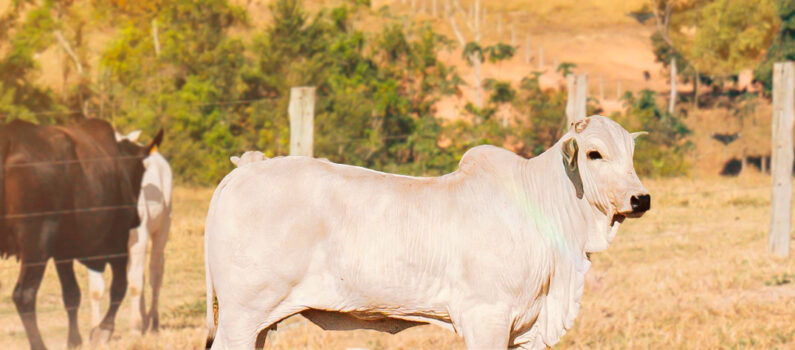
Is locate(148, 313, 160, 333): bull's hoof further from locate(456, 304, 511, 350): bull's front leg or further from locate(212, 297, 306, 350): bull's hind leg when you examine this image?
locate(456, 304, 511, 350): bull's front leg

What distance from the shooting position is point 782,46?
26828 mm

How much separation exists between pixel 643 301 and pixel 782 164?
290 centimetres

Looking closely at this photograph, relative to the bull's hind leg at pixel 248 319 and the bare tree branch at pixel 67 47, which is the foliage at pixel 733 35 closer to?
the bare tree branch at pixel 67 47

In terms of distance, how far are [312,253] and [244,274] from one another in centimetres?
25

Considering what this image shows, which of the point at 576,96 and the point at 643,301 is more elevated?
the point at 576,96

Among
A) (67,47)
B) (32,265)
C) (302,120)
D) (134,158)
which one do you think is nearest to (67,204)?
(32,265)

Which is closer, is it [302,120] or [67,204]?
[302,120]

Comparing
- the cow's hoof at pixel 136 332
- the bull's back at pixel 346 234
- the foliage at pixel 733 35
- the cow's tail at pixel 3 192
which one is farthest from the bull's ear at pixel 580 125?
the foliage at pixel 733 35

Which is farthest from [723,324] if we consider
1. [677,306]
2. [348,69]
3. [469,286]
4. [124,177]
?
[348,69]

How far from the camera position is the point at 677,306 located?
7.79 meters

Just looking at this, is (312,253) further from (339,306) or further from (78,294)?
(78,294)

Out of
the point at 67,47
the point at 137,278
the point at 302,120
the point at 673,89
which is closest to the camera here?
the point at 302,120

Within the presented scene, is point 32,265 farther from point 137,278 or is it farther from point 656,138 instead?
point 656,138

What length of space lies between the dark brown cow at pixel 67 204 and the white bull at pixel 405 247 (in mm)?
4262
